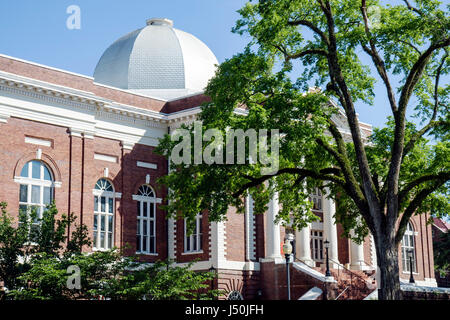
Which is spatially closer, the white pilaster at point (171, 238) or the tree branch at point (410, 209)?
the tree branch at point (410, 209)

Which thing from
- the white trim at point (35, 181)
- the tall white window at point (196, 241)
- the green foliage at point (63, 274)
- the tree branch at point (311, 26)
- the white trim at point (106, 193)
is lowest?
the green foliage at point (63, 274)

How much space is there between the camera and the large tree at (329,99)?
2397cm

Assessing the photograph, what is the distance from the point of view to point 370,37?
82.5 ft

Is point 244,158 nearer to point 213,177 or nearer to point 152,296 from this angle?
point 213,177

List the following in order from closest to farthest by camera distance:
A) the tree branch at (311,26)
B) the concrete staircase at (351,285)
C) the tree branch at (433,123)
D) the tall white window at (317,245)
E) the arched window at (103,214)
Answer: the tree branch at (311,26)
the tree branch at (433,123)
the arched window at (103,214)
the concrete staircase at (351,285)
the tall white window at (317,245)

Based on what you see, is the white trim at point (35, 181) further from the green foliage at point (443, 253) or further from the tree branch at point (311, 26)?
the green foliage at point (443, 253)

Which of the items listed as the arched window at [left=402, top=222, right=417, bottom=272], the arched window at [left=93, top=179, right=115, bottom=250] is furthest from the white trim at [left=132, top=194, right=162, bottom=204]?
the arched window at [left=402, top=222, right=417, bottom=272]

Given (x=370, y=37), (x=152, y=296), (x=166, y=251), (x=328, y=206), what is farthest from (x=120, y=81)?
(x=370, y=37)

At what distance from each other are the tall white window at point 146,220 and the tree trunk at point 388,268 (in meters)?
18.8

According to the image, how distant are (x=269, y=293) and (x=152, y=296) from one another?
11484mm

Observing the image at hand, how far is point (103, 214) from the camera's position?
1490 inches

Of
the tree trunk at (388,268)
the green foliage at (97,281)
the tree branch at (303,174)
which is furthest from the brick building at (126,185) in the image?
the tree trunk at (388,268)

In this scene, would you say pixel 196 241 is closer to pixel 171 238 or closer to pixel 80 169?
pixel 171 238

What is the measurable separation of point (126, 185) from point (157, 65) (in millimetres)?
11067
